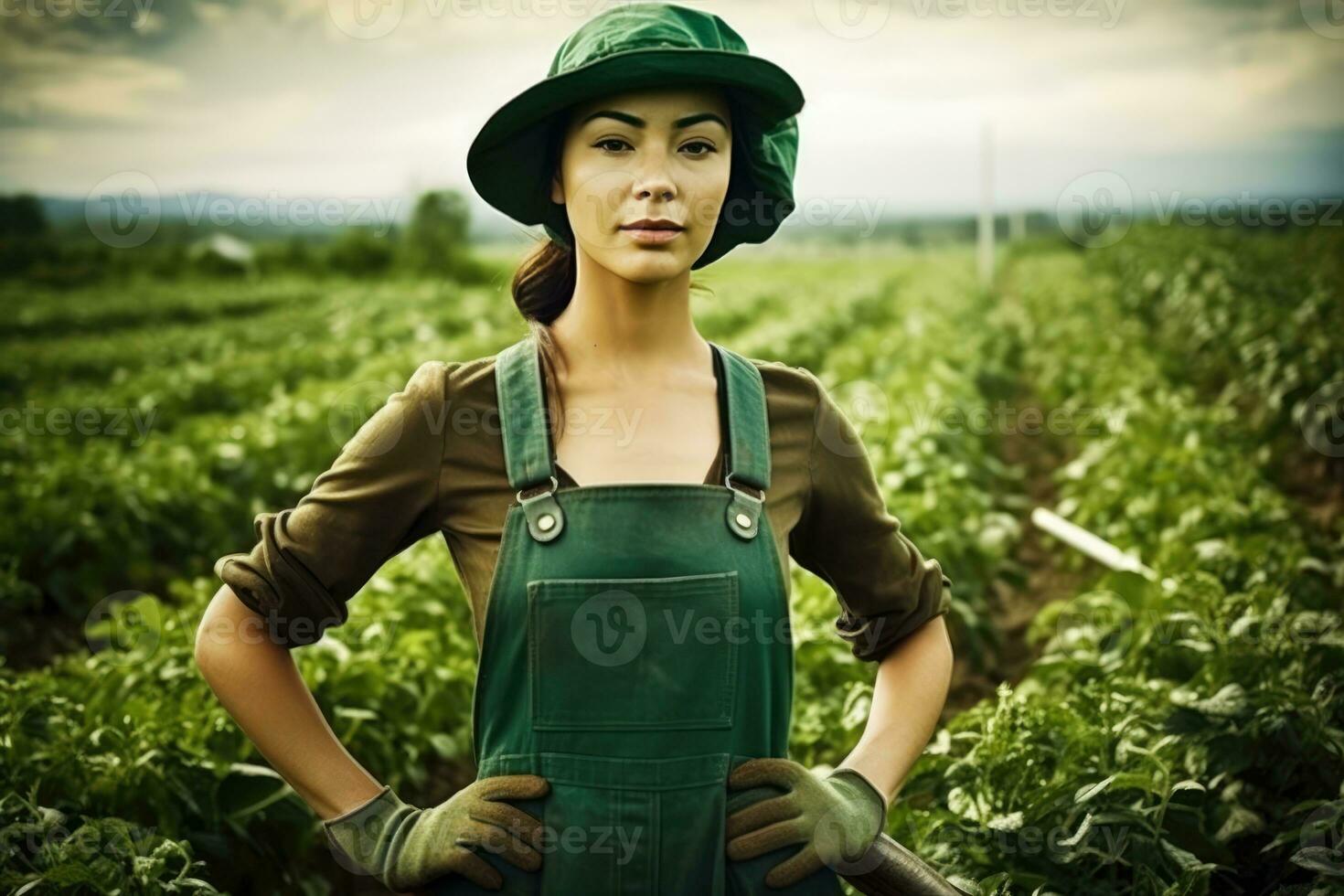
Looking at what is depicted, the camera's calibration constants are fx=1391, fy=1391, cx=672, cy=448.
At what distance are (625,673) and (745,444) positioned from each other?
13.0 inches

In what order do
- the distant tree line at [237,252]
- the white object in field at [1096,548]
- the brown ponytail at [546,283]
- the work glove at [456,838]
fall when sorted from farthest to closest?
the distant tree line at [237,252] → the white object in field at [1096,548] → the brown ponytail at [546,283] → the work glove at [456,838]

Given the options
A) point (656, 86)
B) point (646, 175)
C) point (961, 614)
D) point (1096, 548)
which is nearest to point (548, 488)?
point (646, 175)

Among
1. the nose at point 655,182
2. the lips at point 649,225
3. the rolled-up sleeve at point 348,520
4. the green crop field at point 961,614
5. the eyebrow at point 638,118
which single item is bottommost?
the green crop field at point 961,614

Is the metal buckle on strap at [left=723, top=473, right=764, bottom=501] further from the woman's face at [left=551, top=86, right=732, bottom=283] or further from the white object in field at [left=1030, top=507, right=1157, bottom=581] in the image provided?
the white object in field at [left=1030, top=507, right=1157, bottom=581]

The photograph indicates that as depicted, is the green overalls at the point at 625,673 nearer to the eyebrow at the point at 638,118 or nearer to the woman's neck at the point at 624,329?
the woman's neck at the point at 624,329

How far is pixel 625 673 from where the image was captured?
1.65 m

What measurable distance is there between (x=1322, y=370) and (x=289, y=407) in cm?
598

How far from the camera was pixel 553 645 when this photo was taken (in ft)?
5.41

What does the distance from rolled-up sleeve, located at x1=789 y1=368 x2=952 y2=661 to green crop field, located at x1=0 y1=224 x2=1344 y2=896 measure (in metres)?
0.39

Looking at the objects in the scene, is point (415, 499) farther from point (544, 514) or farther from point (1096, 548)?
point (1096, 548)

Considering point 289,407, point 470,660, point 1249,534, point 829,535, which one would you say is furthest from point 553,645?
point 289,407

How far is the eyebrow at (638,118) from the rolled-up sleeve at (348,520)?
40cm

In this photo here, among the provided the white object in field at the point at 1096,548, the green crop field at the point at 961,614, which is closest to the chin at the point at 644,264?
the green crop field at the point at 961,614

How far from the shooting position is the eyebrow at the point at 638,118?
1.75m
